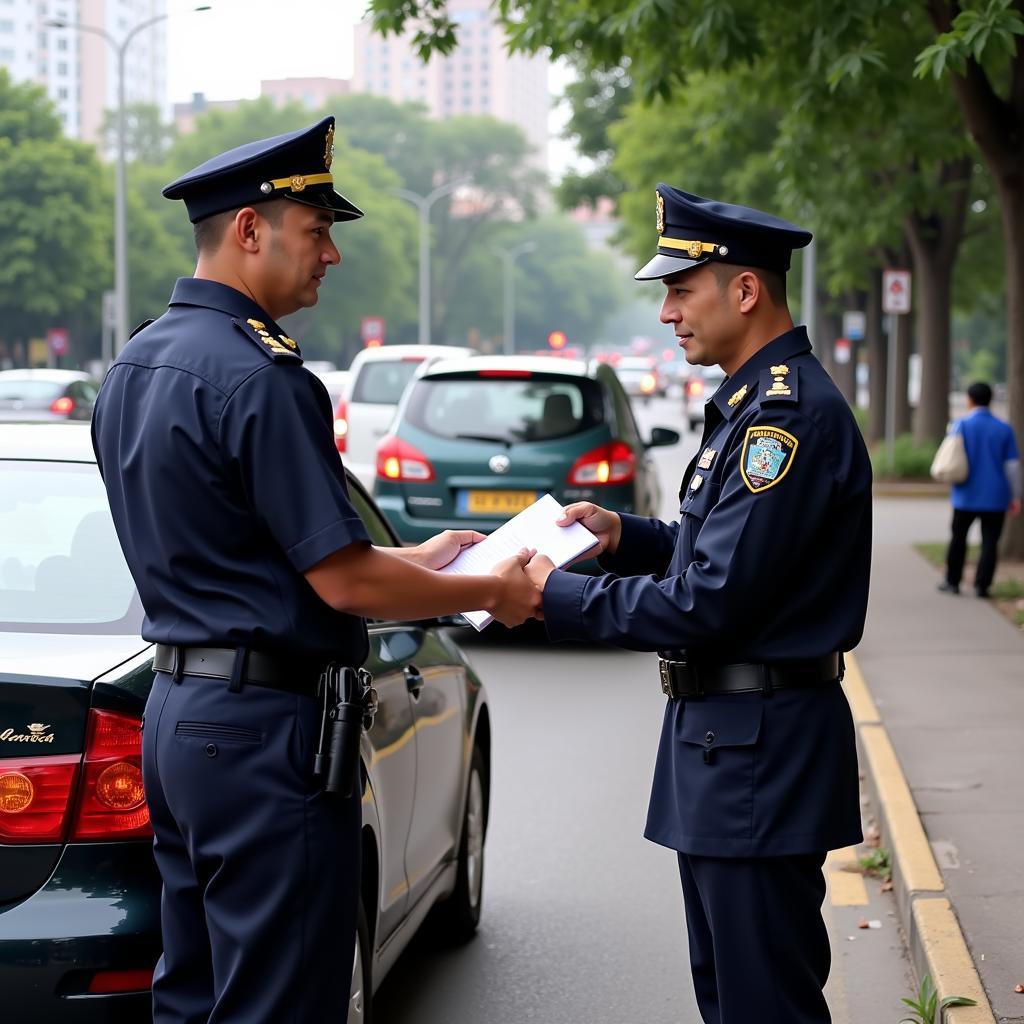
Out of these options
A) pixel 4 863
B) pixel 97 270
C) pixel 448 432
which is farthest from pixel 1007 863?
pixel 97 270

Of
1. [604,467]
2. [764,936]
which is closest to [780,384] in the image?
[764,936]

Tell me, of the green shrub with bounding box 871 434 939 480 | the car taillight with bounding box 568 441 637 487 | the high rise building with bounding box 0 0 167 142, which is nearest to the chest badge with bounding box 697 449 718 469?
the car taillight with bounding box 568 441 637 487

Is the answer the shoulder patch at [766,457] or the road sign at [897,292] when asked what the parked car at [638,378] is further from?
the shoulder patch at [766,457]

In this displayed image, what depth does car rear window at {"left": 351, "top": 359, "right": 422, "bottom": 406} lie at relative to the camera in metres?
18.5

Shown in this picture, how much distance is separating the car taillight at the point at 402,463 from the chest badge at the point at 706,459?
825 centimetres

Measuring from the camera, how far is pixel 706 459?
3.43 m

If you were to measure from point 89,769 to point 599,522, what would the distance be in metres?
1.17

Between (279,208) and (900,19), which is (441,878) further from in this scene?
(900,19)

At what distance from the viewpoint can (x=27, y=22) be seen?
156625 mm

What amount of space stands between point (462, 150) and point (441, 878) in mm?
112914

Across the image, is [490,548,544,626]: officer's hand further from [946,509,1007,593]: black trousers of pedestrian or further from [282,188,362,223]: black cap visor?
[946,509,1007,593]: black trousers of pedestrian

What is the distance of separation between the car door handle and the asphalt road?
958 mm

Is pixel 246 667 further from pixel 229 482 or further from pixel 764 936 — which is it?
pixel 764 936

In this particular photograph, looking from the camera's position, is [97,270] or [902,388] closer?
[902,388]
